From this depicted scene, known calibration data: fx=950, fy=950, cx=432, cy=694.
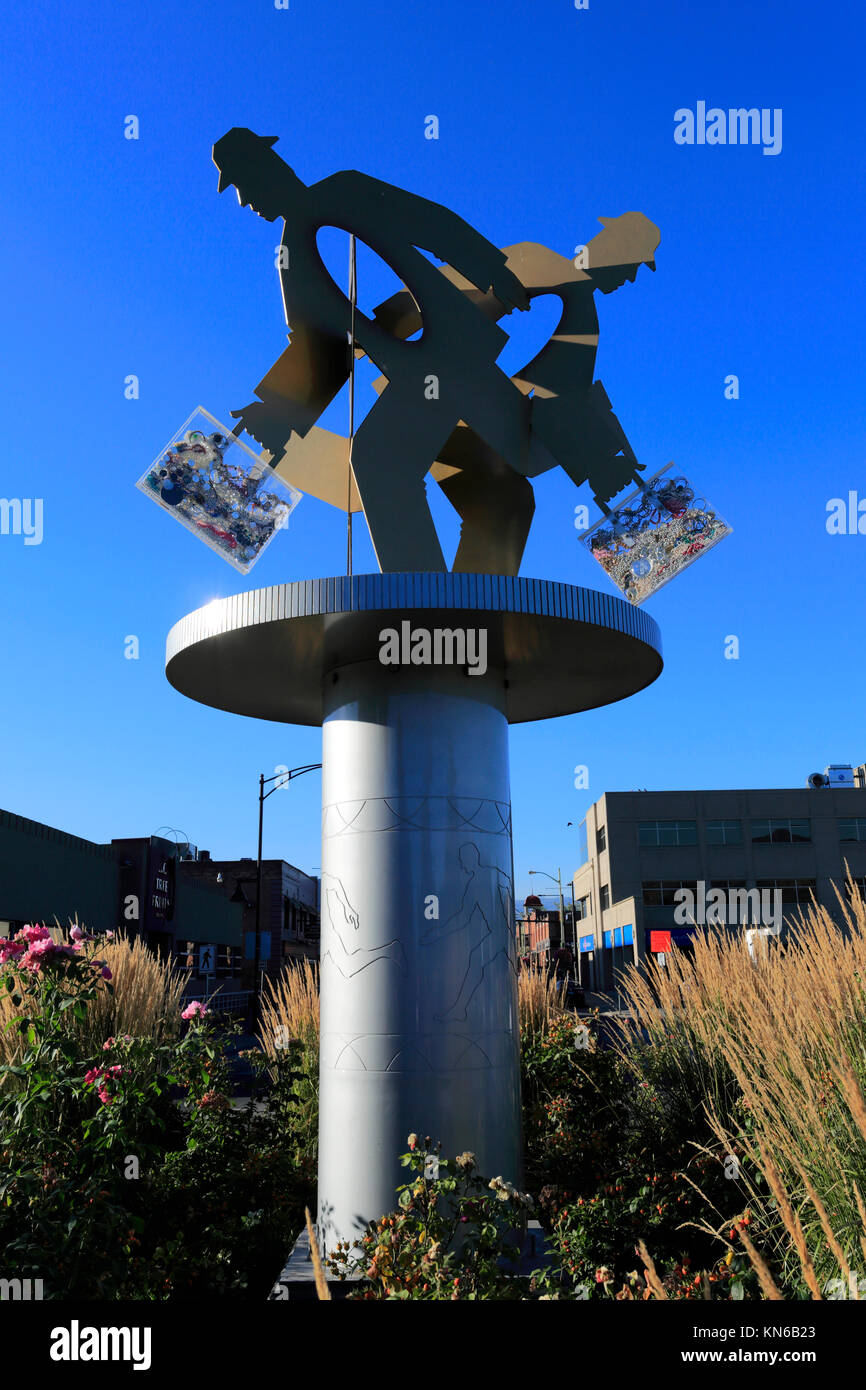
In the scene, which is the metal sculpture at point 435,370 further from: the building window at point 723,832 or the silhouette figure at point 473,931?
the building window at point 723,832

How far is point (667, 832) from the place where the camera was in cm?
4959

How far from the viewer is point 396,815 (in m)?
5.85

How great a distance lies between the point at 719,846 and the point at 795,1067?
47.5 metres

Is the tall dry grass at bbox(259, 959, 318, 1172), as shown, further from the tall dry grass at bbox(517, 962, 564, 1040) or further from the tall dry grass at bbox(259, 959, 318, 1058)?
the tall dry grass at bbox(517, 962, 564, 1040)

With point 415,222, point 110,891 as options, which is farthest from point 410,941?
point 110,891

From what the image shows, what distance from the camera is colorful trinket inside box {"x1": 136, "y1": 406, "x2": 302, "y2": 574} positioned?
6.52 metres

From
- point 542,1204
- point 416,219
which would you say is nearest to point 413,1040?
point 542,1204

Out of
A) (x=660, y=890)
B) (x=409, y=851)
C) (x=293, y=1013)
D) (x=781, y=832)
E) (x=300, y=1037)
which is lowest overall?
(x=300, y=1037)

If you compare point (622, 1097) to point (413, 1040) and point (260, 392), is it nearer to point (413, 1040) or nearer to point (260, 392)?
point (413, 1040)

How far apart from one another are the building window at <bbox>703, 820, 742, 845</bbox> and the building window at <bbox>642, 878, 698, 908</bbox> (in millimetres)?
2441

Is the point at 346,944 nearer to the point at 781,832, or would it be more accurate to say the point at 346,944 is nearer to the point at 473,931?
the point at 473,931

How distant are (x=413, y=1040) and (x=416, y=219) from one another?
5.33 m

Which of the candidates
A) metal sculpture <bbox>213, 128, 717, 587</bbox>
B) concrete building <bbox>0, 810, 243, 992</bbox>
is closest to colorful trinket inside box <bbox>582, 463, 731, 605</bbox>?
metal sculpture <bbox>213, 128, 717, 587</bbox>

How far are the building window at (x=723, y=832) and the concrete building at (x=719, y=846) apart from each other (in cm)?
5
